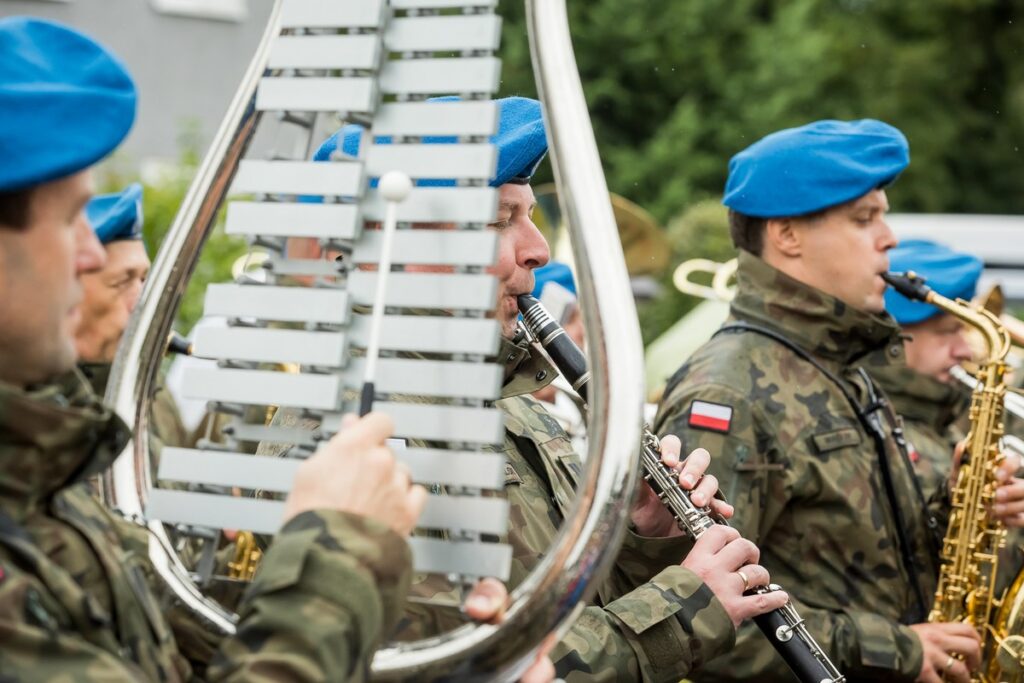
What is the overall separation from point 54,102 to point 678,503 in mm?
1664

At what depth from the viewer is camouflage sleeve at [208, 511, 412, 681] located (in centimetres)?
171

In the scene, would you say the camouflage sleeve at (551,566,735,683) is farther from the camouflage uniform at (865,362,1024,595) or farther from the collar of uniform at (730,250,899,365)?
the camouflage uniform at (865,362,1024,595)

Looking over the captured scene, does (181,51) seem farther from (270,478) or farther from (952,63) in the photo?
(270,478)

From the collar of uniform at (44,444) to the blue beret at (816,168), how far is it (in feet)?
9.45

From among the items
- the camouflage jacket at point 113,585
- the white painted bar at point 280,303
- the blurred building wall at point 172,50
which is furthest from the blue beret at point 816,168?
the blurred building wall at point 172,50

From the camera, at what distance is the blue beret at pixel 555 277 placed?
5.91 metres

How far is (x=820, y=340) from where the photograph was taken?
14.2 ft

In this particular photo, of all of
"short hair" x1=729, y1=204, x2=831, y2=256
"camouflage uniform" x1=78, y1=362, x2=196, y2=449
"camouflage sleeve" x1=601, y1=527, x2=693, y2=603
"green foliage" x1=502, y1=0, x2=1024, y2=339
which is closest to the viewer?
"camouflage sleeve" x1=601, y1=527, x2=693, y2=603

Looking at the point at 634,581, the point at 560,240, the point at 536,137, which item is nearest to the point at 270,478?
the point at 536,137

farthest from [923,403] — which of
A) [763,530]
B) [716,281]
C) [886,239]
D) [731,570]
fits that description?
[731,570]

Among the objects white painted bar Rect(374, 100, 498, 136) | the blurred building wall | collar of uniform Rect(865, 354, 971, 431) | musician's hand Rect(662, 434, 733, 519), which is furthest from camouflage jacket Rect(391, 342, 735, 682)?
the blurred building wall

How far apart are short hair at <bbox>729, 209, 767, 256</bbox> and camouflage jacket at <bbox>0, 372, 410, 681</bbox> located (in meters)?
2.96

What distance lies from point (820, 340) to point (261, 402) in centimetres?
275

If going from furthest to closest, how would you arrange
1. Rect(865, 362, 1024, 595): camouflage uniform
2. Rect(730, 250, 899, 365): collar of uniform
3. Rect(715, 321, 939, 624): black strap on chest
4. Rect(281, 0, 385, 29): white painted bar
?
1. Rect(865, 362, 1024, 595): camouflage uniform
2. Rect(730, 250, 899, 365): collar of uniform
3. Rect(715, 321, 939, 624): black strap on chest
4. Rect(281, 0, 385, 29): white painted bar
